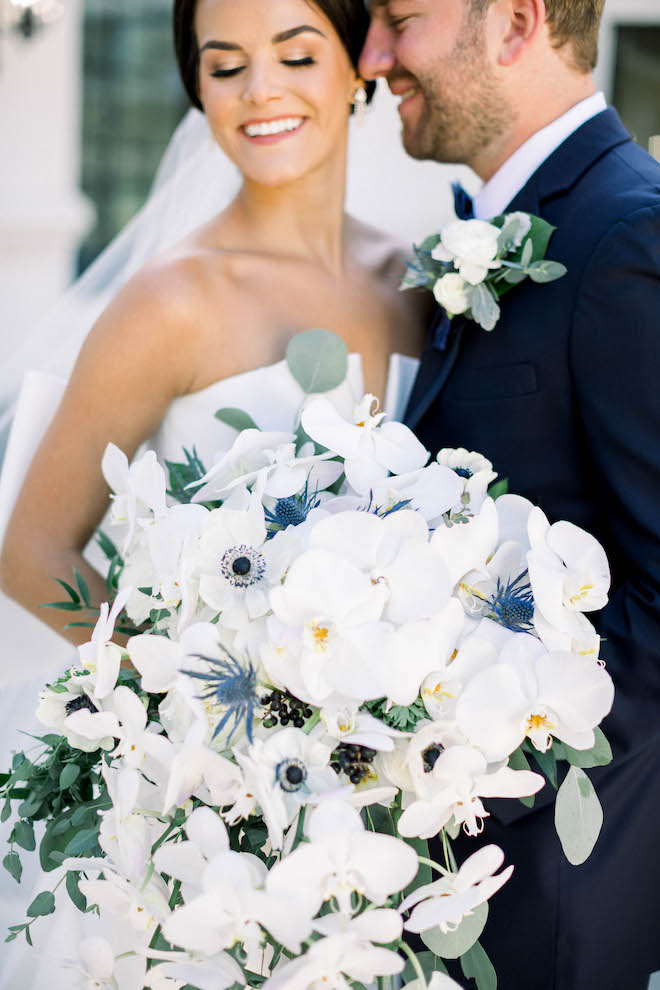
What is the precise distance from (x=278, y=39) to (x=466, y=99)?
39 centimetres

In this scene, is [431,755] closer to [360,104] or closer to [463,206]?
[463,206]

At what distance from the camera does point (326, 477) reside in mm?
1370

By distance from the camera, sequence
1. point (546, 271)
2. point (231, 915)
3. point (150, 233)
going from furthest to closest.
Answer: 1. point (150, 233)
2. point (546, 271)
3. point (231, 915)

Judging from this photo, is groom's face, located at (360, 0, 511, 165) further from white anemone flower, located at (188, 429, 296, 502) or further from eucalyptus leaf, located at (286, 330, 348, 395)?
white anemone flower, located at (188, 429, 296, 502)

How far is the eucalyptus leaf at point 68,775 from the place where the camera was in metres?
1.35

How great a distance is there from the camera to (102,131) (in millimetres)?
8891

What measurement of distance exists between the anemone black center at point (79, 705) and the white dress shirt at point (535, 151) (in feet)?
4.05

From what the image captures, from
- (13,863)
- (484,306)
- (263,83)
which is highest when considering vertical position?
(263,83)

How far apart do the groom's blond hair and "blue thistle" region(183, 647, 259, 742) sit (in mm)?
1461

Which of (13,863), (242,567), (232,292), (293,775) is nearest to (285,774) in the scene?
(293,775)

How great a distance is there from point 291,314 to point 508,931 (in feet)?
4.02

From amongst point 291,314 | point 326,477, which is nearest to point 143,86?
point 291,314

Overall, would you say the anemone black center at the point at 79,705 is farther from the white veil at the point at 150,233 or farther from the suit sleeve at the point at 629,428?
the white veil at the point at 150,233

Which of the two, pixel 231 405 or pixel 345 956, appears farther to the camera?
pixel 231 405
